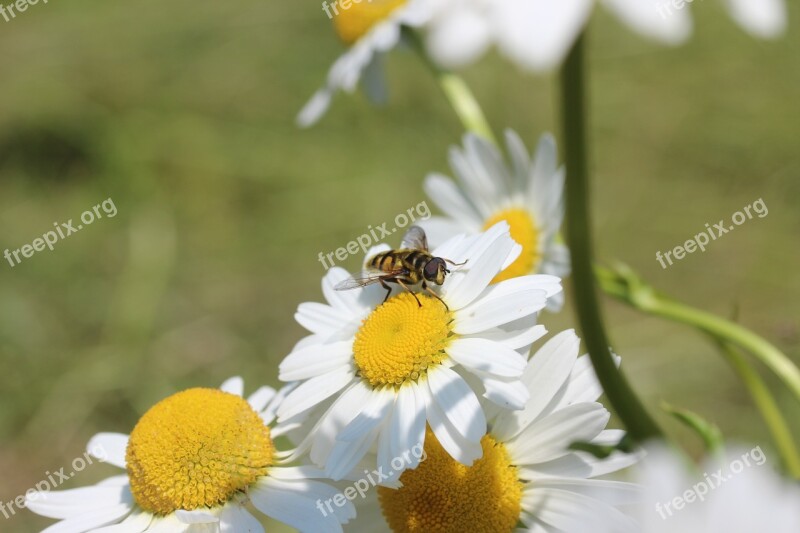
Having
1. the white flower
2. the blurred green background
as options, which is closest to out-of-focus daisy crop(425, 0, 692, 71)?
the white flower

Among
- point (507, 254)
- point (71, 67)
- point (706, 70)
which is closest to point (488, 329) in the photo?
point (507, 254)

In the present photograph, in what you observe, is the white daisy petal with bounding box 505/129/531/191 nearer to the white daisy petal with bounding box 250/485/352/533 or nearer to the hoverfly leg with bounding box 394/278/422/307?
the hoverfly leg with bounding box 394/278/422/307

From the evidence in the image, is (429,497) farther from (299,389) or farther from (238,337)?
(238,337)

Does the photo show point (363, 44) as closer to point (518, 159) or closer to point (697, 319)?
point (518, 159)

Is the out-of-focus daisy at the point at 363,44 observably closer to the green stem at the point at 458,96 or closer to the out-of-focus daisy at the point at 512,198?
the green stem at the point at 458,96

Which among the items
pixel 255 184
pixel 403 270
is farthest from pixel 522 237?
pixel 255 184
